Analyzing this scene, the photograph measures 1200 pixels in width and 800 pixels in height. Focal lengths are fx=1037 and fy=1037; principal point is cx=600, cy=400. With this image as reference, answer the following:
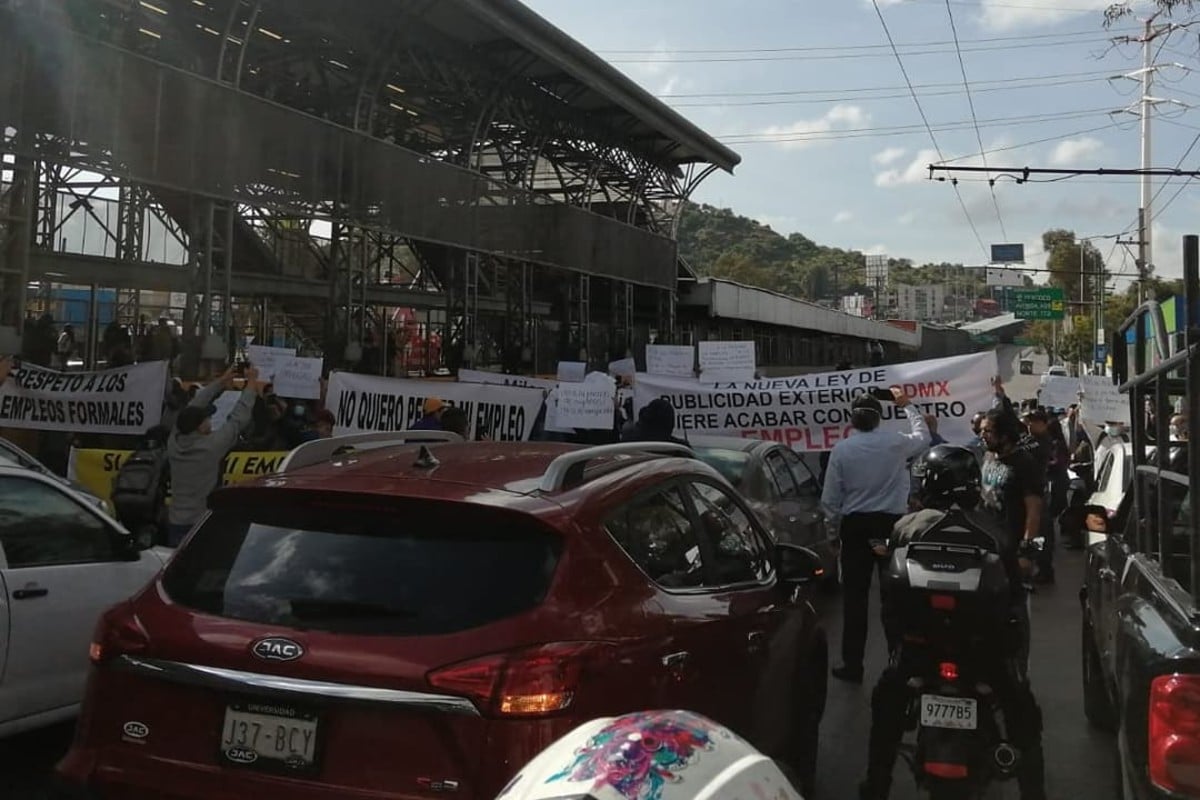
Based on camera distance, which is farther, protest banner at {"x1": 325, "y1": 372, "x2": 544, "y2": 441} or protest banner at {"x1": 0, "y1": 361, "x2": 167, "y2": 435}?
protest banner at {"x1": 325, "y1": 372, "x2": 544, "y2": 441}

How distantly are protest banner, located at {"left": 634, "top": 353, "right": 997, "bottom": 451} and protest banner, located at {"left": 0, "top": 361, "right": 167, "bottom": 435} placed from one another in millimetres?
4906

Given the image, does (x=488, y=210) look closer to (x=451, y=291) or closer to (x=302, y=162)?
(x=451, y=291)

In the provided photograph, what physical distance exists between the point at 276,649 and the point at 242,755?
29 cm

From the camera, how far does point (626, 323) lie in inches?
1146

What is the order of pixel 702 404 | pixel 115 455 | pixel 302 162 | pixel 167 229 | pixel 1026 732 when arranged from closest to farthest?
pixel 1026 732 → pixel 115 455 → pixel 702 404 → pixel 302 162 → pixel 167 229

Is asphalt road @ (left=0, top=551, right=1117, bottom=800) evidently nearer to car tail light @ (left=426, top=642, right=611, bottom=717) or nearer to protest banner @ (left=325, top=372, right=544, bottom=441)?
car tail light @ (left=426, top=642, right=611, bottom=717)

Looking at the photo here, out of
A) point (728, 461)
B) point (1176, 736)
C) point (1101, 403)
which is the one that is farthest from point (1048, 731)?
point (1101, 403)

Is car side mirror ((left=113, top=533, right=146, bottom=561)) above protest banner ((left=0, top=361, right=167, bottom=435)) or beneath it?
beneath

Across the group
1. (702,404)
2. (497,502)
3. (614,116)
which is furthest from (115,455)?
(614,116)

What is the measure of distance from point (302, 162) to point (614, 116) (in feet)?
45.0

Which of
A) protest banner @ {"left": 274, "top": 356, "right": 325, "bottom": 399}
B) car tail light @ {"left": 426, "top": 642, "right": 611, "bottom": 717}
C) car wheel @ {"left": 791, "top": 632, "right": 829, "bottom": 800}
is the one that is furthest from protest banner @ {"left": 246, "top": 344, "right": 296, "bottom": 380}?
car tail light @ {"left": 426, "top": 642, "right": 611, "bottom": 717}

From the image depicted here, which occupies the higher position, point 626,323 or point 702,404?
point 626,323

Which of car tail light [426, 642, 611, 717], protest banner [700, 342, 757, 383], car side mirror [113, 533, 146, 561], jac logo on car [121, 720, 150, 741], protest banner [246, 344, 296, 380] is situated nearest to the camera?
car tail light [426, 642, 611, 717]

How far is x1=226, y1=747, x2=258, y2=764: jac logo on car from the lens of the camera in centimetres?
274
